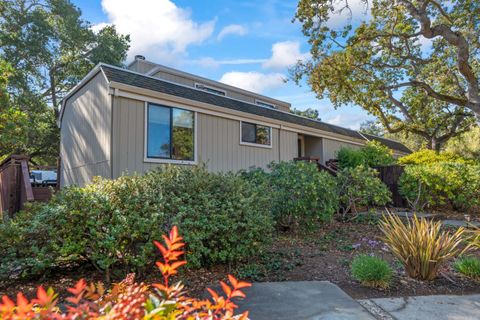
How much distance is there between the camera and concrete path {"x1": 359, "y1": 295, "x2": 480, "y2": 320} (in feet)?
8.75

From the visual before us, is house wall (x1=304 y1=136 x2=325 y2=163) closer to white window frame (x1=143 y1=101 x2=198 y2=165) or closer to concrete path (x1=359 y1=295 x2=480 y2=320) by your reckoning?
white window frame (x1=143 y1=101 x2=198 y2=165)

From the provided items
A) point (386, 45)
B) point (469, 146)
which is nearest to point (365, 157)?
point (386, 45)

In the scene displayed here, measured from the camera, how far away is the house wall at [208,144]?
25.1ft

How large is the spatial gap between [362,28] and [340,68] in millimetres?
1561

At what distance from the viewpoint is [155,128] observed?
8281 mm

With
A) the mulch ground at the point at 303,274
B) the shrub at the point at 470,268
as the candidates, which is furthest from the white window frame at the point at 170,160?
the shrub at the point at 470,268

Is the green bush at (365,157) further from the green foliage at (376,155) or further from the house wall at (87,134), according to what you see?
the house wall at (87,134)

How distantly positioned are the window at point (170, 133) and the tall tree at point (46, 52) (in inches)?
567

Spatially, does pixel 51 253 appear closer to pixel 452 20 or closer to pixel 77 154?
pixel 77 154

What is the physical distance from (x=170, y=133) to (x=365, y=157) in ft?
32.2

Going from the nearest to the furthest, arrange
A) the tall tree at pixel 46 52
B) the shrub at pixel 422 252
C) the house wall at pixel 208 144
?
the shrub at pixel 422 252 → the house wall at pixel 208 144 → the tall tree at pixel 46 52

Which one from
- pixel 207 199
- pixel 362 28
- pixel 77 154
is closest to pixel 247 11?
pixel 362 28

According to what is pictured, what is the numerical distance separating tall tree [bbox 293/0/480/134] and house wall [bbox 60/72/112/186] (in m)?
7.23

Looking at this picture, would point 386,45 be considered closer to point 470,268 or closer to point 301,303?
point 470,268
